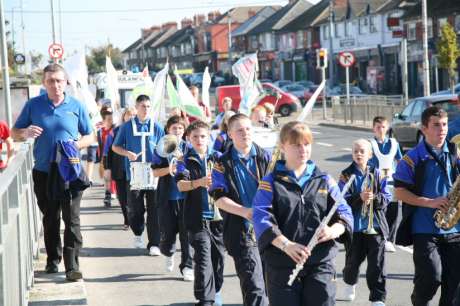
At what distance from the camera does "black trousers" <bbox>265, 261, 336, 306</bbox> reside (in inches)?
203

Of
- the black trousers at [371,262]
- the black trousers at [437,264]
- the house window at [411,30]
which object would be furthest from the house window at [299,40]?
the black trousers at [437,264]

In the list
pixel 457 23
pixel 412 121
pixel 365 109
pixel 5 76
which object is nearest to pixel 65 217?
pixel 5 76

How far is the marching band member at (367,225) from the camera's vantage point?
7.91 meters

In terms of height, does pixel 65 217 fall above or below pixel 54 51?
below

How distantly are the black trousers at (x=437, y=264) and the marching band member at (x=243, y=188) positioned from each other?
112 centimetres

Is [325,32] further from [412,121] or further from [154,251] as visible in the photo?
[154,251]

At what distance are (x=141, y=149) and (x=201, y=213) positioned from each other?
345 cm

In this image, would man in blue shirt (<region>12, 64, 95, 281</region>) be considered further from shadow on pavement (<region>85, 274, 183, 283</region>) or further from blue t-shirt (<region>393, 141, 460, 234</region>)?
blue t-shirt (<region>393, 141, 460, 234</region>)

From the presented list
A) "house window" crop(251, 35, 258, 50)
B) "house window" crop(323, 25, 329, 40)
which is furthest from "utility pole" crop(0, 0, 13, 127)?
"house window" crop(251, 35, 258, 50)

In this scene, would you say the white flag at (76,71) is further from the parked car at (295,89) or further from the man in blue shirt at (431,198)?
the parked car at (295,89)

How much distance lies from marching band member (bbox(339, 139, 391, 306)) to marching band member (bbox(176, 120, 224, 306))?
1180mm

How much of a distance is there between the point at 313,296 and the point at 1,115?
95.9ft

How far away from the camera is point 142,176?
36.8 feet

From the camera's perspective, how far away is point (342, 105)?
136 ft
